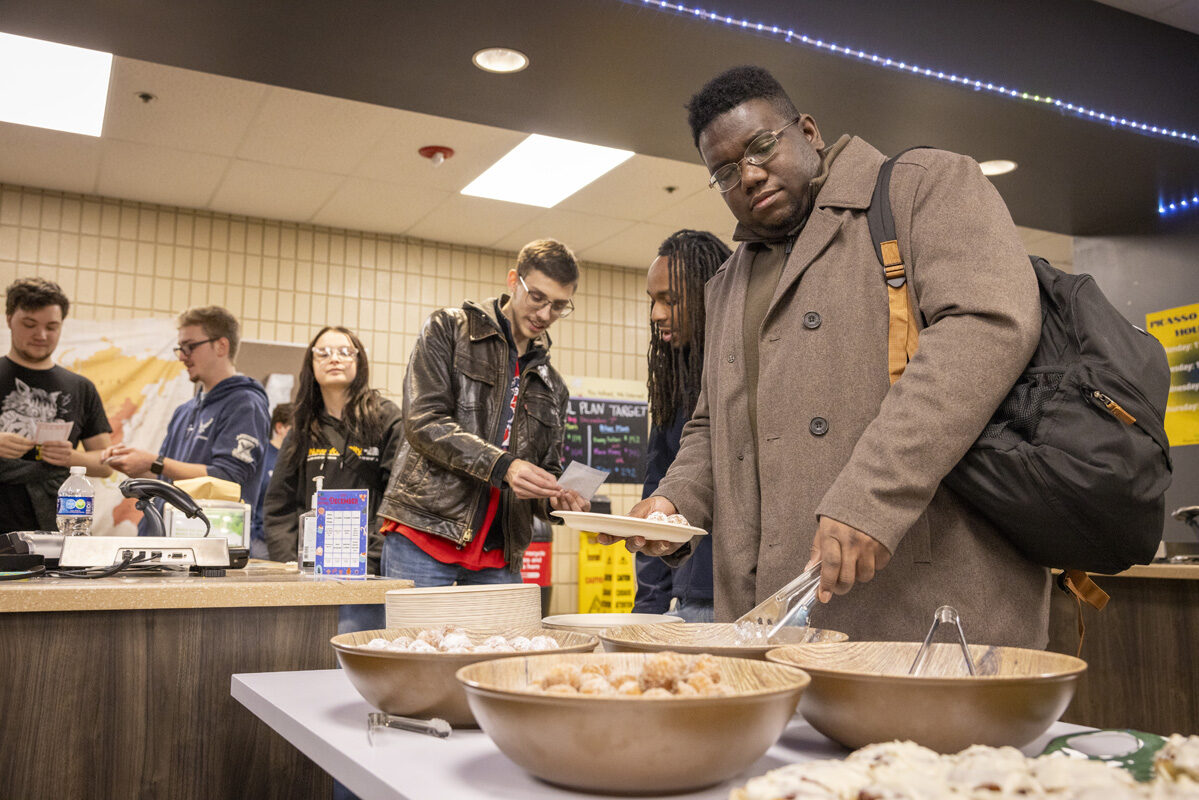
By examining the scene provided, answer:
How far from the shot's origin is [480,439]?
9.18ft

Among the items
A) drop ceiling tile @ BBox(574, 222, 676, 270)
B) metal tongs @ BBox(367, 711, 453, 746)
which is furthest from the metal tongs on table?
drop ceiling tile @ BBox(574, 222, 676, 270)

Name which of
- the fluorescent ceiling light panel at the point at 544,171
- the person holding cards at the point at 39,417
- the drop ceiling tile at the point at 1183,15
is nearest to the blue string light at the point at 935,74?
the drop ceiling tile at the point at 1183,15

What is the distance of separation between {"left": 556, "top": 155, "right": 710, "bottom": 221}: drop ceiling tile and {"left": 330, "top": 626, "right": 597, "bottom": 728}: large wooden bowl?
4.16 metres

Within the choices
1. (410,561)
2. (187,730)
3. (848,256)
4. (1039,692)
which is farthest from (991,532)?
(410,561)

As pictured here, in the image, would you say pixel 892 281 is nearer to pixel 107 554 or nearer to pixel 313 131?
pixel 107 554

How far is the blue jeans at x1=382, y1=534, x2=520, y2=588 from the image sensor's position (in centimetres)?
281

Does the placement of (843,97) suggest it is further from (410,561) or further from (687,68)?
(410,561)

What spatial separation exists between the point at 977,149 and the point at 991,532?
300 centimetres

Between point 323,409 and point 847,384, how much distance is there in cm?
249

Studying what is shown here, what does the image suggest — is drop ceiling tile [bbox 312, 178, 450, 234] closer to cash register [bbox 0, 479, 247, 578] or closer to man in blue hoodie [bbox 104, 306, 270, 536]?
man in blue hoodie [bbox 104, 306, 270, 536]

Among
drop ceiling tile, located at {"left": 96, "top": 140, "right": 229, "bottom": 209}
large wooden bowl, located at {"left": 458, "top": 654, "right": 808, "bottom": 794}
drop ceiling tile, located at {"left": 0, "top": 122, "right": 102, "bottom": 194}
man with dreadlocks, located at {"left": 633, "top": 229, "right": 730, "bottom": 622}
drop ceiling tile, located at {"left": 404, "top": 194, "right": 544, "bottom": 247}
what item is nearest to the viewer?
large wooden bowl, located at {"left": 458, "top": 654, "right": 808, "bottom": 794}

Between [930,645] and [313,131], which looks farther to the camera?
[313,131]

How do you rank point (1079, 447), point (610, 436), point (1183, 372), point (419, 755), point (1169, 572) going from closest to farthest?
point (419, 755)
point (1079, 447)
point (1169, 572)
point (1183, 372)
point (610, 436)

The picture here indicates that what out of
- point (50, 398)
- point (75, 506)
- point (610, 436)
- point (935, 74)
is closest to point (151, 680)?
point (75, 506)
